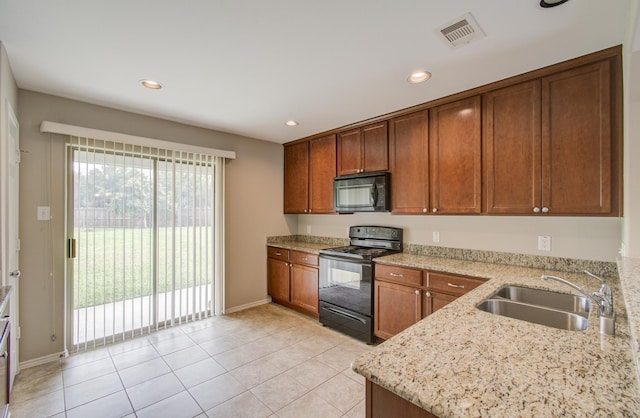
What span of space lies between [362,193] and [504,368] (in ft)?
8.42

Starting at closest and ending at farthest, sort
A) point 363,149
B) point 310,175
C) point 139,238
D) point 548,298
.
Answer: point 548,298
point 139,238
point 363,149
point 310,175

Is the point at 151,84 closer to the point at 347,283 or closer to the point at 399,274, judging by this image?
the point at 347,283

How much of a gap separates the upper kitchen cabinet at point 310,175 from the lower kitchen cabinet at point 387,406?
115 inches

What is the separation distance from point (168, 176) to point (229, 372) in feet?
7.31

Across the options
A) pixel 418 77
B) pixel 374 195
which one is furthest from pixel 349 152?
pixel 418 77

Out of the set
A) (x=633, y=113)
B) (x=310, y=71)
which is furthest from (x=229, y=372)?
(x=633, y=113)

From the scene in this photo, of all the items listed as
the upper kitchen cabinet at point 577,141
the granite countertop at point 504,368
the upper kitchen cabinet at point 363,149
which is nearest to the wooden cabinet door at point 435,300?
the upper kitchen cabinet at point 577,141

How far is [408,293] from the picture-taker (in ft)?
8.91

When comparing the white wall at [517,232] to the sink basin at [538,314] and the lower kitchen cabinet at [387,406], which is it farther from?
the lower kitchen cabinet at [387,406]

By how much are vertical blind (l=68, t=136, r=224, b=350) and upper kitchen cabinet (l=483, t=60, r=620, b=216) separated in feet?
10.3

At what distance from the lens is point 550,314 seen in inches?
Answer: 63.1

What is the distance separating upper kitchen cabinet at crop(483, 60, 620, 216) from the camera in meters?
1.96

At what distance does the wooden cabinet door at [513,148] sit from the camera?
88.4 inches

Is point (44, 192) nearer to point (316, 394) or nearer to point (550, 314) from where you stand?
point (316, 394)
